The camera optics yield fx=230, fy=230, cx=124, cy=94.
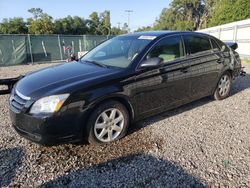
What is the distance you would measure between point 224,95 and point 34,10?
2244 inches

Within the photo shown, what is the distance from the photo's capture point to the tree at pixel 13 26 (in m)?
43.2

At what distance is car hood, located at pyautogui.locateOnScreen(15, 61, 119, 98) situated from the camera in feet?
9.71

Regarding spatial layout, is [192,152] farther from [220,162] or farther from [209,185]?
[209,185]

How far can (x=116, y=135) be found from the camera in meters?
3.45

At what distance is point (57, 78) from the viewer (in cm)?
325

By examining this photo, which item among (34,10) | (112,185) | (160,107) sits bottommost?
(112,185)

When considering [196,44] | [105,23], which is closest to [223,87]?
[196,44]

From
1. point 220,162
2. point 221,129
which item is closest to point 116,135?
point 220,162

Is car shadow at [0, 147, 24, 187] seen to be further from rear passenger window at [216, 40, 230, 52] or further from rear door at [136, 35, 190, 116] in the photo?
rear passenger window at [216, 40, 230, 52]

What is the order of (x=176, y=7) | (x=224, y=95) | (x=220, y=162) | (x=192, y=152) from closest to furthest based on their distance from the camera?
(x=220, y=162) < (x=192, y=152) < (x=224, y=95) < (x=176, y=7)

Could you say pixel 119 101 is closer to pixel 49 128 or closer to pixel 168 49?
pixel 49 128

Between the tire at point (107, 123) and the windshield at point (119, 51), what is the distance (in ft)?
2.32

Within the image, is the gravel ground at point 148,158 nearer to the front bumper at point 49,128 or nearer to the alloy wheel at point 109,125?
the alloy wheel at point 109,125

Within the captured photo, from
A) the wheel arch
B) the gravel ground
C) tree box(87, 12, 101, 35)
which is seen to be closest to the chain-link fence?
the gravel ground
